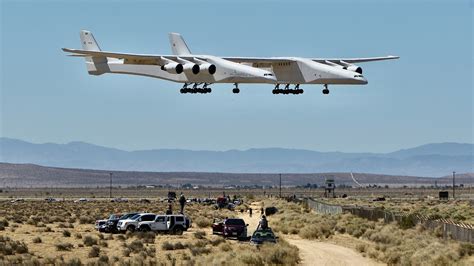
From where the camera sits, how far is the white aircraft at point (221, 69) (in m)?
69.9

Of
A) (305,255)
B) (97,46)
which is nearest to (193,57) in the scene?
(97,46)

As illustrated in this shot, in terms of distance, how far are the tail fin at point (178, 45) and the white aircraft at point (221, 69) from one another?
668 mm

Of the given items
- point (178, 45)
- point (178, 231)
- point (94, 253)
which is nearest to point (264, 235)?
point (94, 253)

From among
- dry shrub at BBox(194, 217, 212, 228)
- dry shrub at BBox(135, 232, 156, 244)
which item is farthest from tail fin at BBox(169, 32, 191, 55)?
dry shrub at BBox(135, 232, 156, 244)

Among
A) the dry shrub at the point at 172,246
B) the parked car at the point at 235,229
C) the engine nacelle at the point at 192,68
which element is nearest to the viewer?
the dry shrub at the point at 172,246

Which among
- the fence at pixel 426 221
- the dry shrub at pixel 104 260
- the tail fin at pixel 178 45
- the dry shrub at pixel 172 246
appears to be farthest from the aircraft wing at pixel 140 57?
the dry shrub at pixel 104 260

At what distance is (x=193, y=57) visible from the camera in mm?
76188

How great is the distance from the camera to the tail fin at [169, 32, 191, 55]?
84250 mm

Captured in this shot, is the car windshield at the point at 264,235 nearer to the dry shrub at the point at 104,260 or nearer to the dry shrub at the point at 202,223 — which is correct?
the dry shrub at the point at 104,260

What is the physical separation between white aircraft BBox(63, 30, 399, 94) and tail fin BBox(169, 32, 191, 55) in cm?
67

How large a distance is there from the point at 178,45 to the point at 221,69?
47.6 feet

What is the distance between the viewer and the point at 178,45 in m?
85.0

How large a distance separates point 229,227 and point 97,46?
2904cm

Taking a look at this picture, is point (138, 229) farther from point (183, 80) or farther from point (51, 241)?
point (183, 80)
